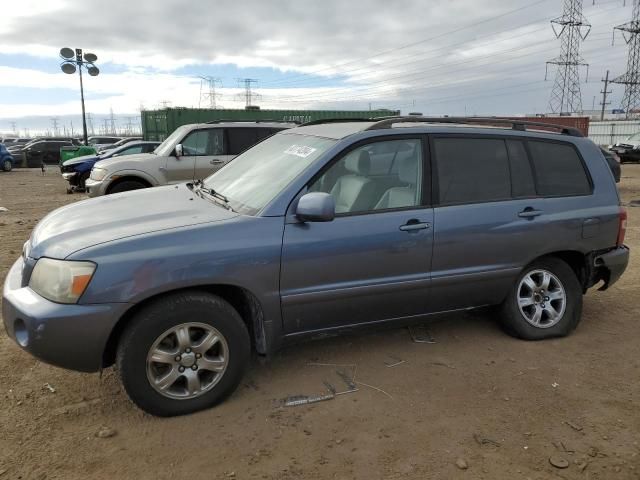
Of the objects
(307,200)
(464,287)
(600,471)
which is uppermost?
(307,200)

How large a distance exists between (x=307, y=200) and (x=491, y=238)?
152 cm

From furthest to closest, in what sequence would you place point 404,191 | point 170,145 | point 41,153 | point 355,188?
point 41,153, point 170,145, point 404,191, point 355,188

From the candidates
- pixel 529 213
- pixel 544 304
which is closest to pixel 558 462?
pixel 544 304

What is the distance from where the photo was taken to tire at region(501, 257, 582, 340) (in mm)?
4082

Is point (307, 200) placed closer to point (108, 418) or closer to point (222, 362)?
point (222, 362)

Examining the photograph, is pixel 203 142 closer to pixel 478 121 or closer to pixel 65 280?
pixel 478 121

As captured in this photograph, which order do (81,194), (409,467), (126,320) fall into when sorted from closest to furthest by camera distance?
(409,467) < (126,320) < (81,194)

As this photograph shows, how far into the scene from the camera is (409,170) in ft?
12.1

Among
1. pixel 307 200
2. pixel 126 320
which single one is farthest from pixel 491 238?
pixel 126 320

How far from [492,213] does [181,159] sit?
7.17 m

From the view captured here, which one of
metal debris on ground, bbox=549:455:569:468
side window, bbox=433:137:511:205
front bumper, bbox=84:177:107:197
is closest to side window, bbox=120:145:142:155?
front bumper, bbox=84:177:107:197

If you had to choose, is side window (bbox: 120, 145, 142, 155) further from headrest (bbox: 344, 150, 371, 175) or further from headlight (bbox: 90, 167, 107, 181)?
headrest (bbox: 344, 150, 371, 175)

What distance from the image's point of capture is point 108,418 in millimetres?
3049

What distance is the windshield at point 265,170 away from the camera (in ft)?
11.1
